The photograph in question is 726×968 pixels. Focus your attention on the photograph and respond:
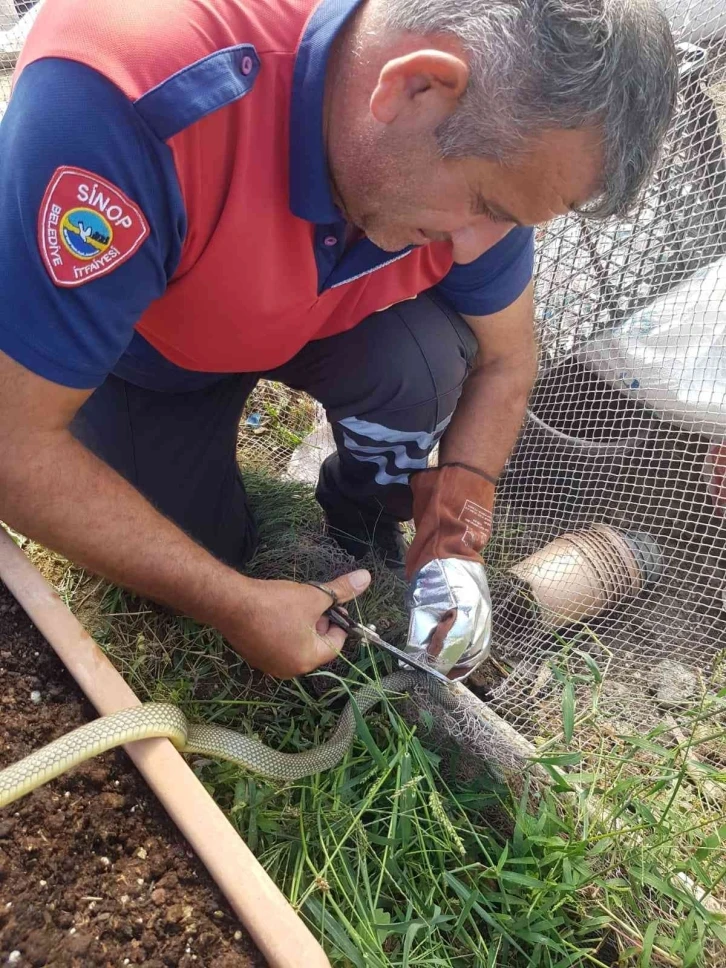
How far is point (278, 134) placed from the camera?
41.4 inches

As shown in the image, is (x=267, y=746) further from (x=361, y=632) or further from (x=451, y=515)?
(x=451, y=515)

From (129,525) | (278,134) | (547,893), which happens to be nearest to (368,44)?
(278,134)

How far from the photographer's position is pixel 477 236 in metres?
1.11

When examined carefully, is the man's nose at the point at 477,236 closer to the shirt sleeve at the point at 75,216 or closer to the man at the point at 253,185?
the man at the point at 253,185

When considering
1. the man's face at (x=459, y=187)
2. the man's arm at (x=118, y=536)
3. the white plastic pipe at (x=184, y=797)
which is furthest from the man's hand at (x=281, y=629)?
the man's face at (x=459, y=187)

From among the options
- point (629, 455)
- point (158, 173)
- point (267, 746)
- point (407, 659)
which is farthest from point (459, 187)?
point (629, 455)

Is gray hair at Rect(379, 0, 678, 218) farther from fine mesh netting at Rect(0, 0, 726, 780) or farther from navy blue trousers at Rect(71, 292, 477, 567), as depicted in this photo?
fine mesh netting at Rect(0, 0, 726, 780)

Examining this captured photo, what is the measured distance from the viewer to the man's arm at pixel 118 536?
1.05 metres

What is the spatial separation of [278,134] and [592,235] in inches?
42.1

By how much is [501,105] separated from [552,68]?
7 cm

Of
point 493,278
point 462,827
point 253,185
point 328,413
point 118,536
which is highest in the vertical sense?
point 253,185

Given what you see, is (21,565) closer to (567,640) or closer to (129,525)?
(129,525)

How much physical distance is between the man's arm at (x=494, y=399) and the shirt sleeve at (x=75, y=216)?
0.86 m

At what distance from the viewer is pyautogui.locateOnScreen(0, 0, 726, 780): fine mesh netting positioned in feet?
5.36
